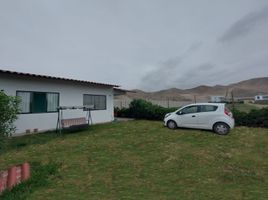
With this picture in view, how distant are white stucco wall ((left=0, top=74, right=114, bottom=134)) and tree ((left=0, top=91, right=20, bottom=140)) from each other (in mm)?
6132

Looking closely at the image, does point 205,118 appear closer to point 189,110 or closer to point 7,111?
point 189,110

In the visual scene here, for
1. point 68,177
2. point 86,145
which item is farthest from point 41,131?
point 68,177

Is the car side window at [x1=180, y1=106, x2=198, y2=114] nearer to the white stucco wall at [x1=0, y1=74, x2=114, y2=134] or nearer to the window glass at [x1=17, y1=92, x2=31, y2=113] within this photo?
the white stucco wall at [x1=0, y1=74, x2=114, y2=134]

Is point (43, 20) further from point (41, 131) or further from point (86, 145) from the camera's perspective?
point (86, 145)

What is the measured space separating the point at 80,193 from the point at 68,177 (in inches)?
45.5

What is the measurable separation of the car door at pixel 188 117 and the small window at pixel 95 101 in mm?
6967

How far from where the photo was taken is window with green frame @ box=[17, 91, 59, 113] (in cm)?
1233

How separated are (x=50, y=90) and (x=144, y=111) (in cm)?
824

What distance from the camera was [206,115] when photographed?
39.5ft

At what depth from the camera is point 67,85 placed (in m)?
15.0

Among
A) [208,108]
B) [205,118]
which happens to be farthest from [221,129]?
[208,108]

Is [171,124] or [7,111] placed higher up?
[7,111]

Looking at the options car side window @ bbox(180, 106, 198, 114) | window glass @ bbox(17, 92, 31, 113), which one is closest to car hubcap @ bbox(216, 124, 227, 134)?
car side window @ bbox(180, 106, 198, 114)

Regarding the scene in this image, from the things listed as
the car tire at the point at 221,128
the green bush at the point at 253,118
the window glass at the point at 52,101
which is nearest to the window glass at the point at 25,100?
the window glass at the point at 52,101
